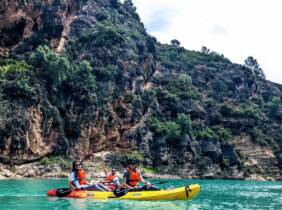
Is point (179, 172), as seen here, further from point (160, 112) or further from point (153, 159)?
point (160, 112)

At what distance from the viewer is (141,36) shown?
95438 millimetres

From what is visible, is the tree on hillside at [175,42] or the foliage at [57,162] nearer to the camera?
the foliage at [57,162]

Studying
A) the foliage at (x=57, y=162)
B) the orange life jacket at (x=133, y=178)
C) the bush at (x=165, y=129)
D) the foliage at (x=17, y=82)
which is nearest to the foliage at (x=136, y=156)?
the bush at (x=165, y=129)

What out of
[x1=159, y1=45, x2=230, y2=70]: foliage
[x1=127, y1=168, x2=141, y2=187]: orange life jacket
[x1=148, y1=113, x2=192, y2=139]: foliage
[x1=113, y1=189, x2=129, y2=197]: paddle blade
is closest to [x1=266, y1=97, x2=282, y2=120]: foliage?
[x1=159, y1=45, x2=230, y2=70]: foliage

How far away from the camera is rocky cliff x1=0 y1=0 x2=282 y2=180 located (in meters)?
64.8

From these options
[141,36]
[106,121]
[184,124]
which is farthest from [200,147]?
[141,36]

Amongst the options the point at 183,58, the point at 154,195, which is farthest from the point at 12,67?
the point at 183,58

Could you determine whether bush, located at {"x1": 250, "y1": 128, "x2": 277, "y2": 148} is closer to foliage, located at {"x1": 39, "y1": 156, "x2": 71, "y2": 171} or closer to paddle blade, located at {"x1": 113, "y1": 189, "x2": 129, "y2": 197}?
foliage, located at {"x1": 39, "y1": 156, "x2": 71, "y2": 171}

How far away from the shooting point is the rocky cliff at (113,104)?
64812 millimetres

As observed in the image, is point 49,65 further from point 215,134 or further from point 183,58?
point 183,58

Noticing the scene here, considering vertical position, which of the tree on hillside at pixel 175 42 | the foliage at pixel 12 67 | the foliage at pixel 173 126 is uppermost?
the tree on hillside at pixel 175 42

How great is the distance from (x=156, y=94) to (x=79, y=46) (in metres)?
18.5

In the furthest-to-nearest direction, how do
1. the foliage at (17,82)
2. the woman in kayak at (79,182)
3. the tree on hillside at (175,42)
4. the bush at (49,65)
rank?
the tree on hillside at (175,42) → the bush at (49,65) → the foliage at (17,82) → the woman in kayak at (79,182)

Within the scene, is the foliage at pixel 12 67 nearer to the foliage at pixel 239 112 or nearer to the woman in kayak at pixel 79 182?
the woman in kayak at pixel 79 182
